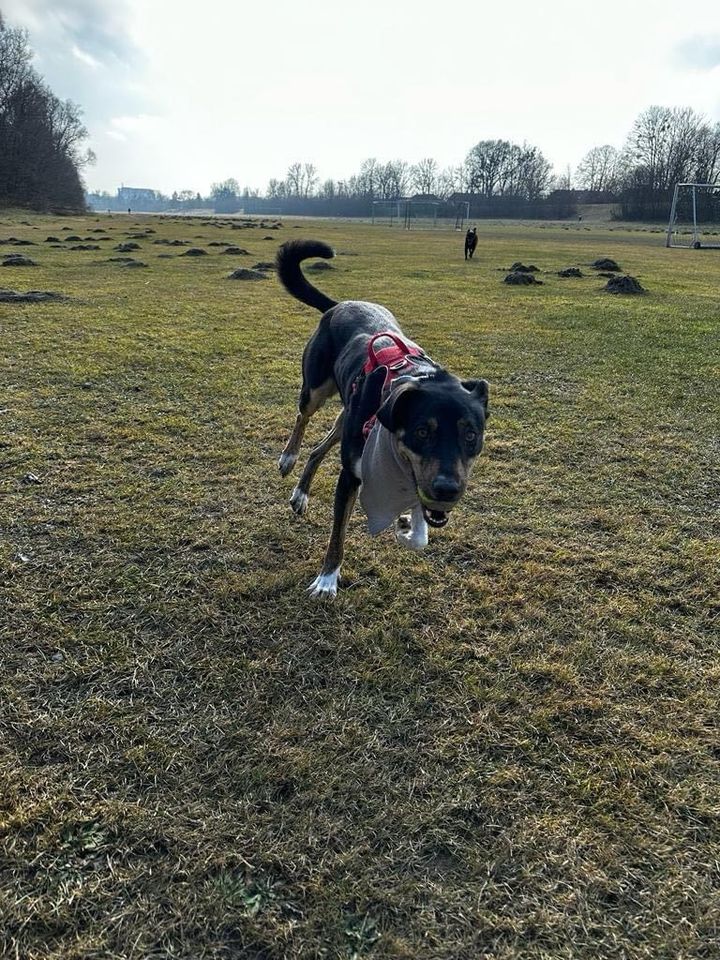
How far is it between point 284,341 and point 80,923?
766cm

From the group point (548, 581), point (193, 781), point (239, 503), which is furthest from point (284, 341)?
point (193, 781)

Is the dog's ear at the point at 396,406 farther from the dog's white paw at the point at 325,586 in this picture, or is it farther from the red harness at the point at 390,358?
the dog's white paw at the point at 325,586

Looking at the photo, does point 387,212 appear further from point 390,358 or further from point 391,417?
point 391,417

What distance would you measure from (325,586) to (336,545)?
0.73 ft

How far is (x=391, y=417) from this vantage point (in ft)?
9.02

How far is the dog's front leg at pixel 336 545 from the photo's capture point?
123 inches

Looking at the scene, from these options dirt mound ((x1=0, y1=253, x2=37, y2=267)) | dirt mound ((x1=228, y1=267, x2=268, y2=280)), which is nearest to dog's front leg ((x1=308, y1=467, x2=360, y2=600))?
dirt mound ((x1=228, y1=267, x2=268, y2=280))

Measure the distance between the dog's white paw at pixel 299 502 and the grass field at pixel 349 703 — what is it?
0.28 feet

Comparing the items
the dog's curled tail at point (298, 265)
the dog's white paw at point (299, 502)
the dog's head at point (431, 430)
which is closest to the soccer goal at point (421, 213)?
the dog's curled tail at point (298, 265)

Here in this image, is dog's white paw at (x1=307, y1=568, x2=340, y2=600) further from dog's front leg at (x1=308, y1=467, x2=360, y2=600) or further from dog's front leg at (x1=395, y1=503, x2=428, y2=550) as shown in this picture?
dog's front leg at (x1=395, y1=503, x2=428, y2=550)

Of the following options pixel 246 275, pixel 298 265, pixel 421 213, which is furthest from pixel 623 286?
pixel 421 213

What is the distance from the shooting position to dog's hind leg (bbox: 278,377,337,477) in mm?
4246

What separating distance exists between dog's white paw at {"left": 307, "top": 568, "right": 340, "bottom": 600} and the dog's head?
669 mm

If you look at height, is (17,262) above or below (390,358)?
above
